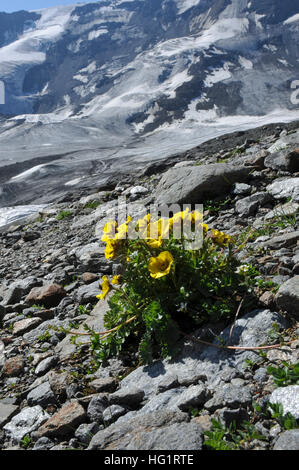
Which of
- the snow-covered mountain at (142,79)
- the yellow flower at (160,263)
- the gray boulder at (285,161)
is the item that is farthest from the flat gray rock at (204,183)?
the snow-covered mountain at (142,79)

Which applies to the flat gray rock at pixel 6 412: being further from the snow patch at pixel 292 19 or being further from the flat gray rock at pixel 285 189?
the snow patch at pixel 292 19

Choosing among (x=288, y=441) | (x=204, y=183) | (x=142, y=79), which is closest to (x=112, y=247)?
(x=288, y=441)

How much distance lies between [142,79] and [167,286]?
98050 mm

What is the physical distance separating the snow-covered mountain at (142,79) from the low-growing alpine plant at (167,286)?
27805 mm

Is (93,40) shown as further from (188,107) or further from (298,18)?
(188,107)

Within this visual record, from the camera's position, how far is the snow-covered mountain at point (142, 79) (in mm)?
60281

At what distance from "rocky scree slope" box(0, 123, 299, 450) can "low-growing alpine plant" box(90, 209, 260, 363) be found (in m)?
0.10

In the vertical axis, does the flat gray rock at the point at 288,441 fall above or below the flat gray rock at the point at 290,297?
below

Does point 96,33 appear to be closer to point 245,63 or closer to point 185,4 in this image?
point 185,4

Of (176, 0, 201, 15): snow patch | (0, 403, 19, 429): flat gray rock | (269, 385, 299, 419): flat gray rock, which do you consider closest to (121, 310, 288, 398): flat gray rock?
(269, 385, 299, 419): flat gray rock

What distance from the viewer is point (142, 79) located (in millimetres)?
93250

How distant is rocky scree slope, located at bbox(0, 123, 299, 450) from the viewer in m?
1.66

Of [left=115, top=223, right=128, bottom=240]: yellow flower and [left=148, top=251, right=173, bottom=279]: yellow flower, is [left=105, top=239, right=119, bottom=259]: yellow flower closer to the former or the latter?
[left=115, top=223, right=128, bottom=240]: yellow flower

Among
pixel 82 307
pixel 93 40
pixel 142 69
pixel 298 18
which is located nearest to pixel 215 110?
pixel 142 69
